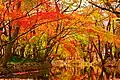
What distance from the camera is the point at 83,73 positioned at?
1556 cm

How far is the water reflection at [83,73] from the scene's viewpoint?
540 inches

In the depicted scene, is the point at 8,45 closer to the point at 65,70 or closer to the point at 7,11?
the point at 7,11

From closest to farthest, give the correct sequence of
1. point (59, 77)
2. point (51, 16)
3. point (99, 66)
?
point (51, 16) < point (59, 77) < point (99, 66)

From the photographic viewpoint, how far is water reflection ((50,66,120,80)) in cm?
1371

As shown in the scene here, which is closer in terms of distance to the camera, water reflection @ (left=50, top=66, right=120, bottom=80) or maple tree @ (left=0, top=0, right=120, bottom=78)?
maple tree @ (left=0, top=0, right=120, bottom=78)

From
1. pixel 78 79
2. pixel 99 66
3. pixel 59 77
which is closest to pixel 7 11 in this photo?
pixel 59 77

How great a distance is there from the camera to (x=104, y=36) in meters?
7.20

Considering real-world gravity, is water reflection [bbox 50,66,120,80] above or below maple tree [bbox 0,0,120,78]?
below

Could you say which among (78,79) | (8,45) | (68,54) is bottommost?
(78,79)

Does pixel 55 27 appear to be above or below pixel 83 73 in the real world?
above

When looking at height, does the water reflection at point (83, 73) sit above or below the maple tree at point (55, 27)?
below

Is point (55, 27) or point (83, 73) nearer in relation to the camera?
point (55, 27)

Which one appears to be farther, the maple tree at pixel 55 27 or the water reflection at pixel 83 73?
the water reflection at pixel 83 73

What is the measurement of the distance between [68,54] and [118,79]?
4594mm
